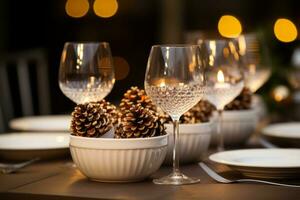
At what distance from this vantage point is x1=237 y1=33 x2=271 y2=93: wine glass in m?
2.17

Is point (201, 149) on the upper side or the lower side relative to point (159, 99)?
lower

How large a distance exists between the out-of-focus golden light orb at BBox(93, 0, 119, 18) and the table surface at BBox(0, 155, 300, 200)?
469 centimetres

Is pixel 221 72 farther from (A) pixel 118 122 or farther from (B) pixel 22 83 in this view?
(B) pixel 22 83

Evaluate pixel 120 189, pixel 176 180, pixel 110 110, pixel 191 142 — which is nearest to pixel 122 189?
pixel 120 189

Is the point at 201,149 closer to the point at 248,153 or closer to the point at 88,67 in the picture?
the point at 248,153

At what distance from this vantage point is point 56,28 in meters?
5.66

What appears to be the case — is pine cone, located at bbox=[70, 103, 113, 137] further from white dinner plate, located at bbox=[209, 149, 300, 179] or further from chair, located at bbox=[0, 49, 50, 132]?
chair, located at bbox=[0, 49, 50, 132]

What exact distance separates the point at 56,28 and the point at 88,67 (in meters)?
4.13

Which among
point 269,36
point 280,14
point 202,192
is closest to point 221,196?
point 202,192

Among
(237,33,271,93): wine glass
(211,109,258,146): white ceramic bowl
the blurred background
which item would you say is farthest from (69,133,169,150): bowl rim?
the blurred background

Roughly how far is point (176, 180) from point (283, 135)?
623mm

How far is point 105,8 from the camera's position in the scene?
241 inches

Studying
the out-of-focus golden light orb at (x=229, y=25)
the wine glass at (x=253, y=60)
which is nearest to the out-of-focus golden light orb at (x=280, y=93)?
the wine glass at (x=253, y=60)

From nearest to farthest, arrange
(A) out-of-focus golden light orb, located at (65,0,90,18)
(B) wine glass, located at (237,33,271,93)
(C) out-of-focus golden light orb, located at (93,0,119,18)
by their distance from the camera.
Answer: (B) wine glass, located at (237,33,271,93), (A) out-of-focus golden light orb, located at (65,0,90,18), (C) out-of-focus golden light orb, located at (93,0,119,18)
